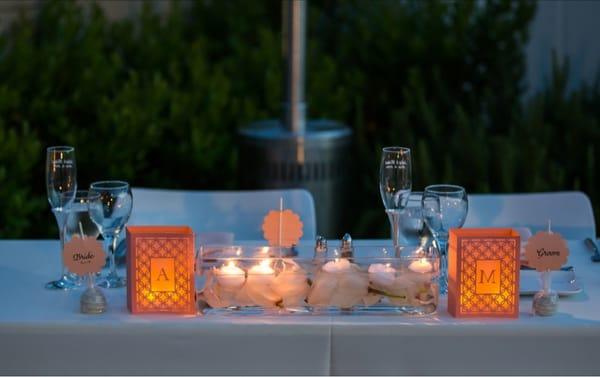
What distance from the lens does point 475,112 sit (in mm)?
4906

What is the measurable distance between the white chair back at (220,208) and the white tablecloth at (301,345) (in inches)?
39.2

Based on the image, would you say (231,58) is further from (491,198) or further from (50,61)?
(491,198)

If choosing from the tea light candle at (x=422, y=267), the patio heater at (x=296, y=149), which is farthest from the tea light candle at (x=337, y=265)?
the patio heater at (x=296, y=149)

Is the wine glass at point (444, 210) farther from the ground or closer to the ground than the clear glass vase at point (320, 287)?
farther from the ground

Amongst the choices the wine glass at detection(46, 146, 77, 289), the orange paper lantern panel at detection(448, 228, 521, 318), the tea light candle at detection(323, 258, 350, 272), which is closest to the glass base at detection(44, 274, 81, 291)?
the wine glass at detection(46, 146, 77, 289)

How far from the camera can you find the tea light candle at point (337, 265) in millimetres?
1981

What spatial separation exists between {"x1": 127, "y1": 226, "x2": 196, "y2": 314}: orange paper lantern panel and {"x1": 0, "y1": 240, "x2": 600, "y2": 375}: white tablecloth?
0.04m

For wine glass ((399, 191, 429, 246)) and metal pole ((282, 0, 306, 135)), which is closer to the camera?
wine glass ((399, 191, 429, 246))

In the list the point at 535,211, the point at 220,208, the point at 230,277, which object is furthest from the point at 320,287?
the point at 535,211

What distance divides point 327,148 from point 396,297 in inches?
81.8

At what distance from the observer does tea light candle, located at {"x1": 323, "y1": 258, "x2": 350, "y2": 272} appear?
1981 millimetres

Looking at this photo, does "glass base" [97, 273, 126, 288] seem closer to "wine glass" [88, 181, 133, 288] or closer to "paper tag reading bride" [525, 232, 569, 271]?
"wine glass" [88, 181, 133, 288]

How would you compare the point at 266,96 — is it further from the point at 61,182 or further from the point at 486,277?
the point at 486,277

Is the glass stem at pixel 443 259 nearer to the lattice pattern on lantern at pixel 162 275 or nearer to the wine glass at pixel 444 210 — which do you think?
the wine glass at pixel 444 210
